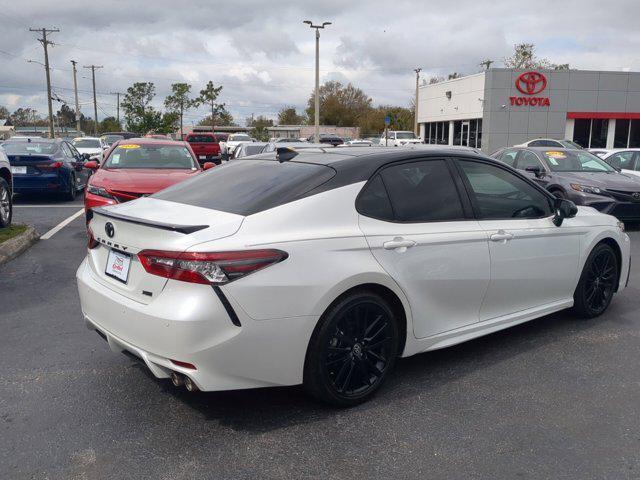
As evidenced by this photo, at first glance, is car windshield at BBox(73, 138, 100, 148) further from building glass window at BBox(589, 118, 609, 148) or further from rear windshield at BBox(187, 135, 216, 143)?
building glass window at BBox(589, 118, 609, 148)

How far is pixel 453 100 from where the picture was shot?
43.3 metres

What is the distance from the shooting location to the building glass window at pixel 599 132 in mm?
38625

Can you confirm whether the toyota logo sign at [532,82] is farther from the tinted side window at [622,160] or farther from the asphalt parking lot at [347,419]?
the asphalt parking lot at [347,419]

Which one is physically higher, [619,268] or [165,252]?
[165,252]

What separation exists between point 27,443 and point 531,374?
10.6ft

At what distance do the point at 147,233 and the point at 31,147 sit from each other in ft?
40.1

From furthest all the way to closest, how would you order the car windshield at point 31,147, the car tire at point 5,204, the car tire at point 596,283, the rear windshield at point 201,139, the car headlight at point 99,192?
the rear windshield at point 201,139 → the car windshield at point 31,147 → the car tire at point 5,204 → the car headlight at point 99,192 → the car tire at point 596,283

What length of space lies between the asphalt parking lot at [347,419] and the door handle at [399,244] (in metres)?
0.96

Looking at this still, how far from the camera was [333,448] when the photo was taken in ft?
10.7

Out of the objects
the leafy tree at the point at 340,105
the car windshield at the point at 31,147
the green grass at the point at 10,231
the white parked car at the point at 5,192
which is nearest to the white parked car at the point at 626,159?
the green grass at the point at 10,231

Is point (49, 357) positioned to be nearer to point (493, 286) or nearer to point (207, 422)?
point (207, 422)

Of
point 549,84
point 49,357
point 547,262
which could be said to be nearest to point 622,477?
point 547,262

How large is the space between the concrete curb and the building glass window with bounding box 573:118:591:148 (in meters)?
37.0

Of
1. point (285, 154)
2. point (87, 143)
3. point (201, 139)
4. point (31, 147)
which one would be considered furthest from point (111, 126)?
point (285, 154)
